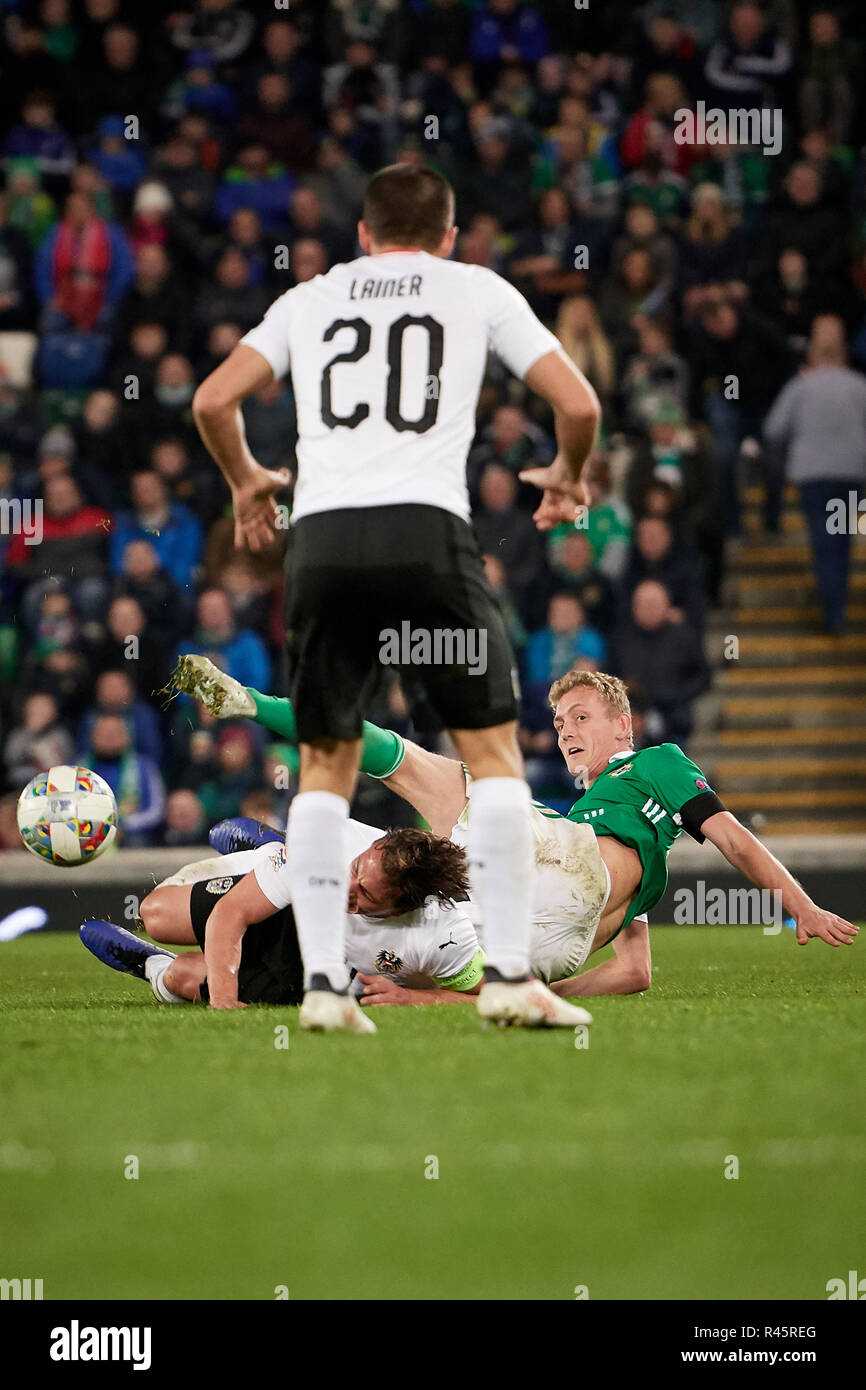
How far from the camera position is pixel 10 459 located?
13.4 metres

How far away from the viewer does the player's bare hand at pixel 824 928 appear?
573cm

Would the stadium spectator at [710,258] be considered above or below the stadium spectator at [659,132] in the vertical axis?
below

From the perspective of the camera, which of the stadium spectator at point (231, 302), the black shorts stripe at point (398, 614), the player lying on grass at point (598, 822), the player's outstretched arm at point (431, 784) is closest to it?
the black shorts stripe at point (398, 614)

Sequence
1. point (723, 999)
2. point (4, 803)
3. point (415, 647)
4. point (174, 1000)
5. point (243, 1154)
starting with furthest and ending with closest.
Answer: point (4, 803) < point (174, 1000) < point (723, 999) < point (415, 647) < point (243, 1154)

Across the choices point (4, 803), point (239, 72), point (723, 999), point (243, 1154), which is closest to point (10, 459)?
point (4, 803)

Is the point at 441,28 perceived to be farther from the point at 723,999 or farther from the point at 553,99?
the point at 723,999

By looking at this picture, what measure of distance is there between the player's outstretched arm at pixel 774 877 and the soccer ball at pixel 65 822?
7.30 feet

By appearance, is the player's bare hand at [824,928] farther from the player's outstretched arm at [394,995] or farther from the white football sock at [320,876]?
the white football sock at [320,876]

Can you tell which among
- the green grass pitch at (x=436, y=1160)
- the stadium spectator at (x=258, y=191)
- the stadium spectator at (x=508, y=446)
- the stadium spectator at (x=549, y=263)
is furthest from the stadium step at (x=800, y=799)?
the green grass pitch at (x=436, y=1160)

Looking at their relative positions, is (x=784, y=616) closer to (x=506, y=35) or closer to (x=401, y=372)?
(x=506, y=35)

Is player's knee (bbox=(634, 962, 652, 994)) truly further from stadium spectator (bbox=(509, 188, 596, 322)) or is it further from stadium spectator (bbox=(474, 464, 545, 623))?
stadium spectator (bbox=(509, 188, 596, 322))

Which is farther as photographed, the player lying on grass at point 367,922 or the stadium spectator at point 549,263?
the stadium spectator at point 549,263

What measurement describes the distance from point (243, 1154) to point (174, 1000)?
3.24 m

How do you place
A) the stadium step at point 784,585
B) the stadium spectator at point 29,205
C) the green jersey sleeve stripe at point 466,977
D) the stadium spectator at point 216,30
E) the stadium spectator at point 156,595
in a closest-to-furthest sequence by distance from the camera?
the green jersey sleeve stripe at point 466,977, the stadium spectator at point 156,595, the stadium spectator at point 29,205, the stadium step at point 784,585, the stadium spectator at point 216,30
